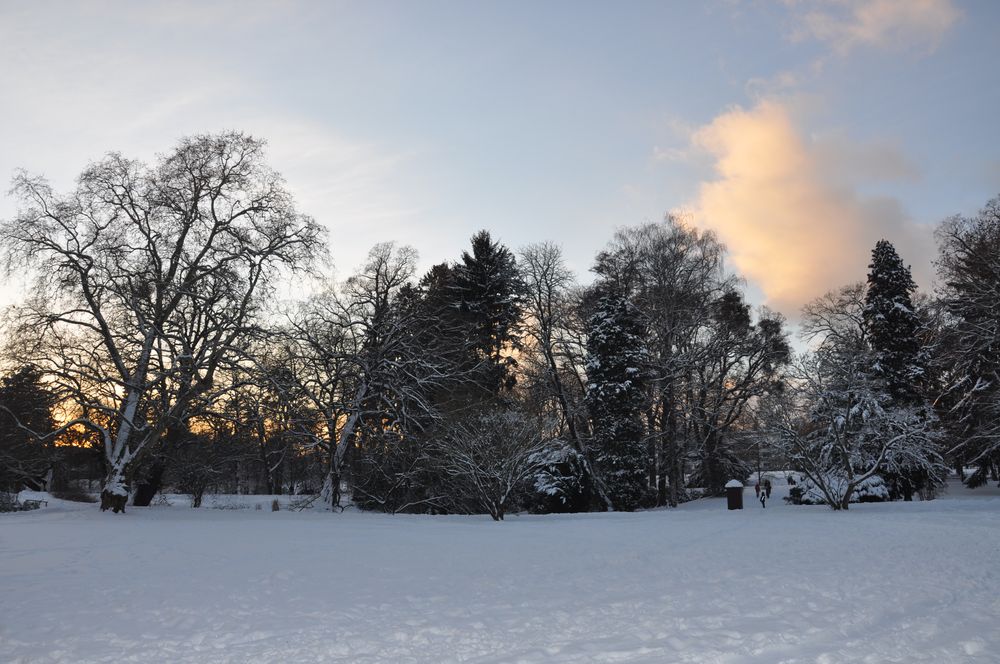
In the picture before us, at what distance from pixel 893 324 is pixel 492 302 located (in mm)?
19158

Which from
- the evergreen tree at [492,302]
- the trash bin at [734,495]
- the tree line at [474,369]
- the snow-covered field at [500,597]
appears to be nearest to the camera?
the snow-covered field at [500,597]

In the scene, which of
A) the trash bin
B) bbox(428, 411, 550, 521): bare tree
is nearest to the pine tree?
the trash bin

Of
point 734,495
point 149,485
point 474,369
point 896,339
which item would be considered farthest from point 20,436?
point 896,339

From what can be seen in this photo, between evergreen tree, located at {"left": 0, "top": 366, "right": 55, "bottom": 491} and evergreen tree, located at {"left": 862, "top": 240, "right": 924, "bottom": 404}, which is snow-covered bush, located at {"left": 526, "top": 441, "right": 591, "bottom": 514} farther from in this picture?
evergreen tree, located at {"left": 0, "top": 366, "right": 55, "bottom": 491}

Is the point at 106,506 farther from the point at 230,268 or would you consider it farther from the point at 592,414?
the point at 592,414

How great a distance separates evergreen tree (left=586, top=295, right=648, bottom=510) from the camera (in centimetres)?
3145

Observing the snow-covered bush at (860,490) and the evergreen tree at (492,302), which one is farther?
the evergreen tree at (492,302)

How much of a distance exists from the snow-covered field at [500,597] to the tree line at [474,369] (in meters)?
8.25

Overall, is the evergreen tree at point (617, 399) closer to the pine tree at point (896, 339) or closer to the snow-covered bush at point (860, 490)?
the snow-covered bush at point (860, 490)

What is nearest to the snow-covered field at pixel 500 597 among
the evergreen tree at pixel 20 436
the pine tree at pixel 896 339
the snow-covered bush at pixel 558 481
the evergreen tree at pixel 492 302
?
the snow-covered bush at pixel 558 481

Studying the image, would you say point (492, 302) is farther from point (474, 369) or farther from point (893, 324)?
point (893, 324)

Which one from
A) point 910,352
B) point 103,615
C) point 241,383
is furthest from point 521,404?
point 103,615

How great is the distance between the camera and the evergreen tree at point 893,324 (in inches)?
1250

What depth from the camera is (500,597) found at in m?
8.86
